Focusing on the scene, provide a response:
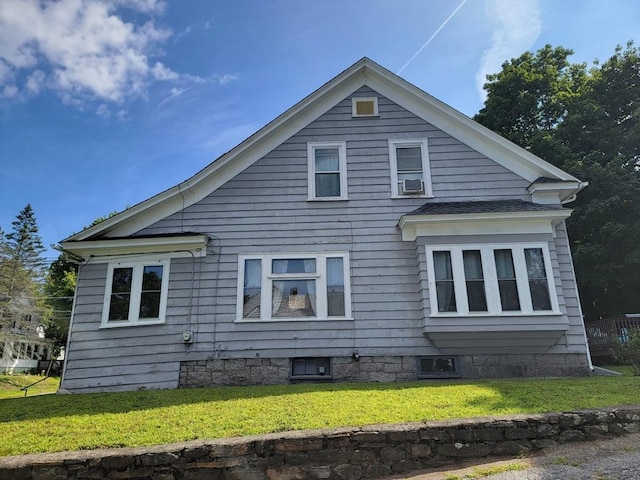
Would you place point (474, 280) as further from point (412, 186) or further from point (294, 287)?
point (294, 287)

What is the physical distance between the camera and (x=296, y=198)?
10086 millimetres

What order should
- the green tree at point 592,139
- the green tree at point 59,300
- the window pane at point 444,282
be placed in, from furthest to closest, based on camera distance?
the green tree at point 59,300 < the green tree at point 592,139 < the window pane at point 444,282

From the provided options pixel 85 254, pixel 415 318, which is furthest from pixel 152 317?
pixel 415 318

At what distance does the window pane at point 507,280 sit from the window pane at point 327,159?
425 cm

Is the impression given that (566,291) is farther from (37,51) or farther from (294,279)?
(37,51)

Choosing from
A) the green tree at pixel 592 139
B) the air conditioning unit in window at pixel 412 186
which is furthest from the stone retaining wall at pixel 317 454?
the green tree at pixel 592 139

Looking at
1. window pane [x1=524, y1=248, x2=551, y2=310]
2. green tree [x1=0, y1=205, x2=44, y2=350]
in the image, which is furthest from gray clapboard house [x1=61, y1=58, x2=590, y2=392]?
green tree [x1=0, y1=205, x2=44, y2=350]

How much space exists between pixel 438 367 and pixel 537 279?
281cm

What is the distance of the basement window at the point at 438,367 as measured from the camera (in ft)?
29.3

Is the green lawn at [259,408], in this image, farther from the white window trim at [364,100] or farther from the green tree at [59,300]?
the green tree at [59,300]

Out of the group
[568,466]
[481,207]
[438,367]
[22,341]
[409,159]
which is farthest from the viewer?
[22,341]

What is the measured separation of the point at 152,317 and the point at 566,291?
29.9 ft

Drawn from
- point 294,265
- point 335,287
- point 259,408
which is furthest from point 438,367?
point 259,408

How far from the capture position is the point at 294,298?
9.41 meters
